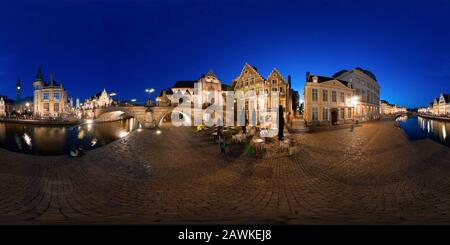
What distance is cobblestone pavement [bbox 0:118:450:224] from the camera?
4.66m

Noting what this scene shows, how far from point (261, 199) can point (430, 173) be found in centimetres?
725

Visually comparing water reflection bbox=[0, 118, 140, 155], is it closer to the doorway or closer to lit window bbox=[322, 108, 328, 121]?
lit window bbox=[322, 108, 328, 121]

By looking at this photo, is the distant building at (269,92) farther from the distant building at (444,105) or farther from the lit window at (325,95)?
the distant building at (444,105)

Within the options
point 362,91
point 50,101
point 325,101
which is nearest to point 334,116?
point 325,101

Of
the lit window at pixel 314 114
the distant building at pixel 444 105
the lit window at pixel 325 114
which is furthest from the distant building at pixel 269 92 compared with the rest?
the distant building at pixel 444 105

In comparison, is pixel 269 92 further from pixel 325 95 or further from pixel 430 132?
pixel 430 132

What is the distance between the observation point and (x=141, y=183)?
281 inches

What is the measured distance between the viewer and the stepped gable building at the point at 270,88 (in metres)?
33.7

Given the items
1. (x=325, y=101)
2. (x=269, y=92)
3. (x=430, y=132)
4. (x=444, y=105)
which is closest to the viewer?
(x=430, y=132)

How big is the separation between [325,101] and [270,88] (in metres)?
8.76

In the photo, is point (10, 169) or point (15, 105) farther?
point (15, 105)

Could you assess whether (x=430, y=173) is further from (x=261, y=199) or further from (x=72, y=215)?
(x=72, y=215)

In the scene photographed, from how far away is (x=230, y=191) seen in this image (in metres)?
6.25
